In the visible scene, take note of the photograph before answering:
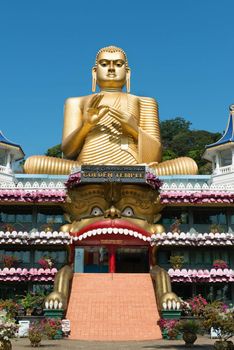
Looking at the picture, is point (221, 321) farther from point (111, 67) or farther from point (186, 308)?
point (111, 67)

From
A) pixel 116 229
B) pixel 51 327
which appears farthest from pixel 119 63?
pixel 51 327

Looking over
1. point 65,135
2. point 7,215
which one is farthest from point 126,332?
point 65,135

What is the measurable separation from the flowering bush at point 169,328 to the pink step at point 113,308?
31cm

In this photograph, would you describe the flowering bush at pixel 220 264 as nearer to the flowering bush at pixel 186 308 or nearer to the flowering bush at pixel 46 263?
the flowering bush at pixel 186 308

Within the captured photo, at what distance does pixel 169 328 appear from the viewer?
16656 millimetres

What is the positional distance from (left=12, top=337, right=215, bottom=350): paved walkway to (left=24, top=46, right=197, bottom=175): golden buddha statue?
1269 cm

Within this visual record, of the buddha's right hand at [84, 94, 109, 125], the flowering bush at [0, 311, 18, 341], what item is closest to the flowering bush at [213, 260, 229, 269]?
the buddha's right hand at [84, 94, 109, 125]

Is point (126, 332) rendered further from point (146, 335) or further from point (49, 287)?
point (49, 287)

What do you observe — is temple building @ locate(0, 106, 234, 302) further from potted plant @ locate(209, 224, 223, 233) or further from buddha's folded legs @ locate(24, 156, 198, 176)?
buddha's folded legs @ locate(24, 156, 198, 176)

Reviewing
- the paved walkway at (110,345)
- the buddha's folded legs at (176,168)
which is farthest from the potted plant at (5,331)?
the buddha's folded legs at (176,168)

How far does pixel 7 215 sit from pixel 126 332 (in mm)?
11051

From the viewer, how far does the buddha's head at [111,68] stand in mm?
30312

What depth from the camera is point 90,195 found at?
2361 centimetres

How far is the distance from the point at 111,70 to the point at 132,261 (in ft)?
41.2
